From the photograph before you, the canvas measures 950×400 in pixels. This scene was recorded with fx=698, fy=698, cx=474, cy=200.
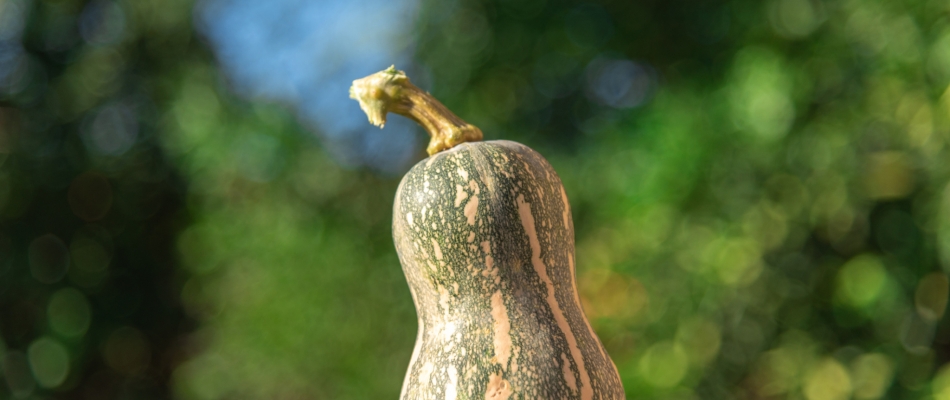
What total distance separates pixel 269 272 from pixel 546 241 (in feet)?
9.39

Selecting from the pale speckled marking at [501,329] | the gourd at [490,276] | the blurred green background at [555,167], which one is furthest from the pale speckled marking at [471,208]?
the blurred green background at [555,167]

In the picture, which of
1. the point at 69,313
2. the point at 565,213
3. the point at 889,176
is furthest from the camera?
the point at 69,313

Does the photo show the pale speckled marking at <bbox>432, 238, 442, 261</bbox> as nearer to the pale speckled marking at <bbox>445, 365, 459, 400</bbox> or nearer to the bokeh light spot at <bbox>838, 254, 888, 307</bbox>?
the pale speckled marking at <bbox>445, 365, 459, 400</bbox>

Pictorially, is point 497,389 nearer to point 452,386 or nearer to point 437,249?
point 452,386

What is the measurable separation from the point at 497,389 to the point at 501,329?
0.37 ft

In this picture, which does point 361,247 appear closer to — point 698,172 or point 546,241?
point 698,172

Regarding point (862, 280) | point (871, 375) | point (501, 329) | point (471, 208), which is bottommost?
point (501, 329)

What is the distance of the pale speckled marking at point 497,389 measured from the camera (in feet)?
3.81

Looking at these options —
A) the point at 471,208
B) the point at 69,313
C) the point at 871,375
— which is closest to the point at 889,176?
the point at 871,375

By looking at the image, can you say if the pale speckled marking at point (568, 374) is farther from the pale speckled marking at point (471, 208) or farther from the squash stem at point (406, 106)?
the squash stem at point (406, 106)

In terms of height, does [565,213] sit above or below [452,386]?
above

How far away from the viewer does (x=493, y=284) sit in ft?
4.22

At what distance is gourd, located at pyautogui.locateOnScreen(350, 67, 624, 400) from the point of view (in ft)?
3.93

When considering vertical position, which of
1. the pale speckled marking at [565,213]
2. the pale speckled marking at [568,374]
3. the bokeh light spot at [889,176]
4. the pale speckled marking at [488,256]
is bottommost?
the pale speckled marking at [568,374]
